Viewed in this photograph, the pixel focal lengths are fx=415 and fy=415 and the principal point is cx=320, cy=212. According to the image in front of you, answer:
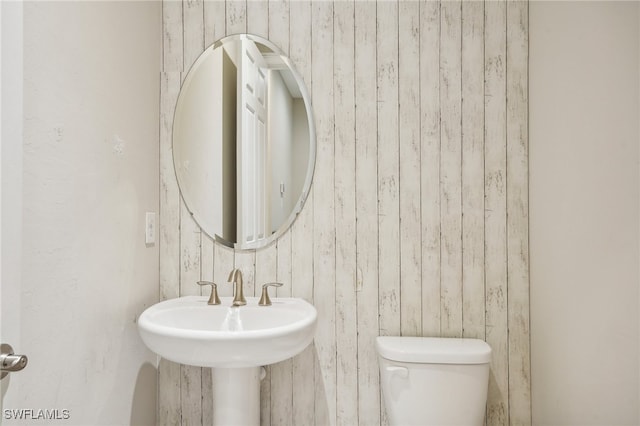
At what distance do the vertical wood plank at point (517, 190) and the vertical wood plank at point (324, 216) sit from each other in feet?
2.33

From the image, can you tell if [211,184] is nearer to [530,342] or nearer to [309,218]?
[309,218]

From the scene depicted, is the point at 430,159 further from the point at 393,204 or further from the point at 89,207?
the point at 89,207

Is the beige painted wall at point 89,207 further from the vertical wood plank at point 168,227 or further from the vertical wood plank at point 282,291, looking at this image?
the vertical wood plank at point 282,291

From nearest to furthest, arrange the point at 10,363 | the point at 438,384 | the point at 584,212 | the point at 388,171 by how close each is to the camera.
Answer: the point at 10,363 → the point at 584,212 → the point at 438,384 → the point at 388,171

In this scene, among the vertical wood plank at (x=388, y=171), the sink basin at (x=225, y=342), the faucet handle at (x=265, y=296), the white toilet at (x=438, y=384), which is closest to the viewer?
the sink basin at (x=225, y=342)

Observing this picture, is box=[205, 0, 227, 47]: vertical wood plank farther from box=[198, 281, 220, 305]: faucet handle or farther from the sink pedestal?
the sink pedestal

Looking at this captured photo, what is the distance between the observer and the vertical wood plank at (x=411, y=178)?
169cm

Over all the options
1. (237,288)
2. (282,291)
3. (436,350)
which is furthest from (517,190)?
(237,288)

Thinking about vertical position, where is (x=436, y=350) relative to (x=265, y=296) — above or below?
below

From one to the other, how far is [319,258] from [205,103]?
0.81 metres

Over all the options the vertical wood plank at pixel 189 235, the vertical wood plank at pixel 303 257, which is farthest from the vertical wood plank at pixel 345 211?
the vertical wood plank at pixel 189 235

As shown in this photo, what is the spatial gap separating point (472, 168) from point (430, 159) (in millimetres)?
171

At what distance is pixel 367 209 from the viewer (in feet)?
5.60

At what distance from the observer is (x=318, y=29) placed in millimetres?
1725
